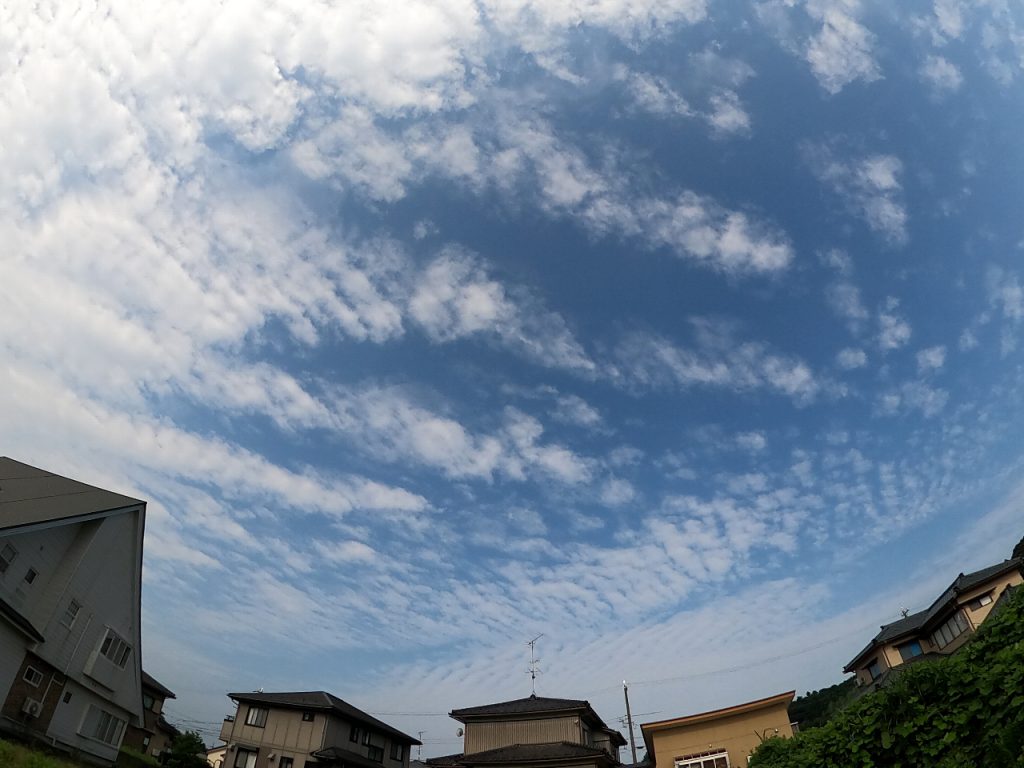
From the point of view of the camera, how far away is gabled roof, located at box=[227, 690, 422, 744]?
41134 millimetres

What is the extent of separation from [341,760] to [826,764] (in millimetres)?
41745

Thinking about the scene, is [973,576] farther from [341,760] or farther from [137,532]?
[137,532]

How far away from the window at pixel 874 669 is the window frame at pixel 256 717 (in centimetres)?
4970

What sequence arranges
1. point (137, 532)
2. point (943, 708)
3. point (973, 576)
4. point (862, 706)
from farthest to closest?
point (973, 576), point (137, 532), point (862, 706), point (943, 708)

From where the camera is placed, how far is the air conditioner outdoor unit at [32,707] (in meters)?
22.5

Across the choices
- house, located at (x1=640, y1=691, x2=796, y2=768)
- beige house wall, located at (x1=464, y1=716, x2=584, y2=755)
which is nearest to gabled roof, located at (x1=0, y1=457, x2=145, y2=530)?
beige house wall, located at (x1=464, y1=716, x2=584, y2=755)

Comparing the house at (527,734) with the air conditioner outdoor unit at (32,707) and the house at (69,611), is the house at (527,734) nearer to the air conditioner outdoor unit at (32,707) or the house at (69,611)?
the house at (69,611)

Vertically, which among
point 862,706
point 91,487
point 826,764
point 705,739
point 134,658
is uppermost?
point 91,487

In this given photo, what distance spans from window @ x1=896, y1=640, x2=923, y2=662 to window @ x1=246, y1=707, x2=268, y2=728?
50.9 metres

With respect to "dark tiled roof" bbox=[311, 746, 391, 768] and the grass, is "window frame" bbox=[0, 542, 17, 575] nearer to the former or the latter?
the grass

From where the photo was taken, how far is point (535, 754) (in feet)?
111

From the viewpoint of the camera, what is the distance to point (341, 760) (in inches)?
1577

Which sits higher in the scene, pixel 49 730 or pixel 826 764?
pixel 49 730

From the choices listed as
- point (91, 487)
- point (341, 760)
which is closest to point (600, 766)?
point (341, 760)
